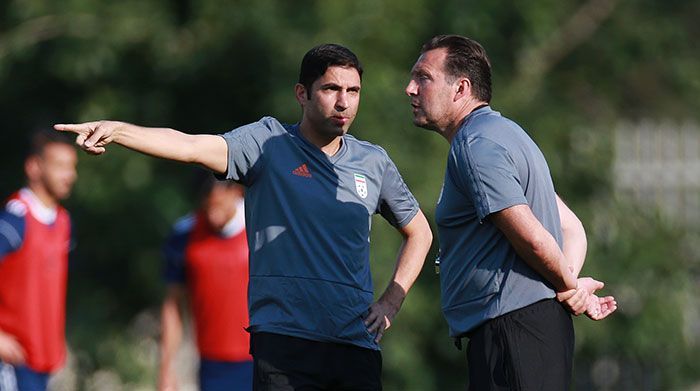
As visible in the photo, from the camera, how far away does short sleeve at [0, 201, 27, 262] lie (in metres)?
8.20

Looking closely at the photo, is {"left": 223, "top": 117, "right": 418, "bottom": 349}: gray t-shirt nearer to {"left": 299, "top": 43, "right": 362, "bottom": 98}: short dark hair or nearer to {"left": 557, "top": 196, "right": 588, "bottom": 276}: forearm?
{"left": 299, "top": 43, "right": 362, "bottom": 98}: short dark hair

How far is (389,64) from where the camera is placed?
1280 cm

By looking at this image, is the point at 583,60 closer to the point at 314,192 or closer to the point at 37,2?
the point at 37,2

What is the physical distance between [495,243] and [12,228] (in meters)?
3.66

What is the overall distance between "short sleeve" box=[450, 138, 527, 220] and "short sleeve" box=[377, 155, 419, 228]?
832mm

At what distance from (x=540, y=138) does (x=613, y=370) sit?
11.4 ft

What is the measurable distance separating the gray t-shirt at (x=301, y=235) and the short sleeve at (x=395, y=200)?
0.73 feet

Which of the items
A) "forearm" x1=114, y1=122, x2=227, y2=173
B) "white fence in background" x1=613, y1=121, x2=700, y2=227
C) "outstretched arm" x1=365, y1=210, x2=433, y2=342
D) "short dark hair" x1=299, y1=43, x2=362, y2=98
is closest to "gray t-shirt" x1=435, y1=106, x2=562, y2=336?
"outstretched arm" x1=365, y1=210, x2=433, y2=342

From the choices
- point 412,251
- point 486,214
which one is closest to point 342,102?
point 412,251

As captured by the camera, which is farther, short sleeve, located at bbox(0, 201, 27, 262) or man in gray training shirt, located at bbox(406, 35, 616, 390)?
short sleeve, located at bbox(0, 201, 27, 262)

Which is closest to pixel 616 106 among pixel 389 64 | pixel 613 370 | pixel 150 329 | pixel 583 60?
pixel 583 60

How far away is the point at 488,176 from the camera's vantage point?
5312mm

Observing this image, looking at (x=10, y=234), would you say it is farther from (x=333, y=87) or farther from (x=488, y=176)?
(x=488, y=176)

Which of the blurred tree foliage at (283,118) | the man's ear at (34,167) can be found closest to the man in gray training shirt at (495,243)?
the man's ear at (34,167)
